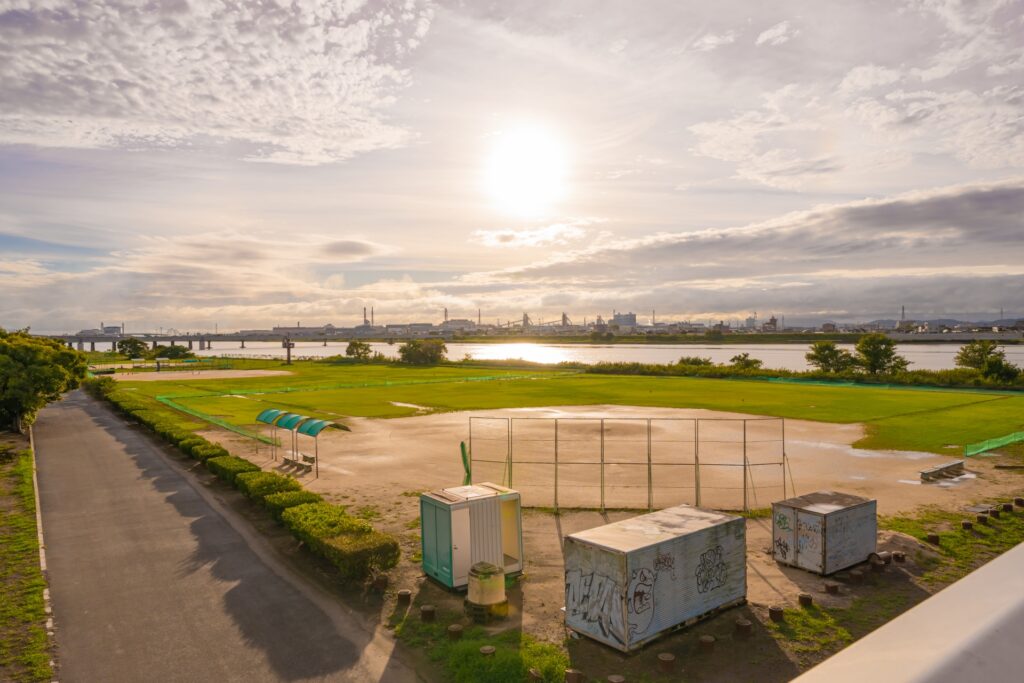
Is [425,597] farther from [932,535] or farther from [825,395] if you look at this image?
[825,395]

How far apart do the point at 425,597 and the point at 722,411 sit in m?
46.2

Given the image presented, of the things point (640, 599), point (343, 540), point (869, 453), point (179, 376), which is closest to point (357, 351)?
point (179, 376)

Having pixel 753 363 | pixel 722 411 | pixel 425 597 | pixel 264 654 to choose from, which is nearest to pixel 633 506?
pixel 425 597

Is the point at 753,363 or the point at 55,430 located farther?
the point at 753,363

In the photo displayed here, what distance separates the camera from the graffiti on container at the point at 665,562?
53.4ft

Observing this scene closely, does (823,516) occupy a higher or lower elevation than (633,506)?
higher

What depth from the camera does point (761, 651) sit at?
15.9 meters

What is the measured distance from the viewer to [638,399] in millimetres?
71562

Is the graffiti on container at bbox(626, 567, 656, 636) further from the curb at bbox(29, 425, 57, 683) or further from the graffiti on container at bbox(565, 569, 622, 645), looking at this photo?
the curb at bbox(29, 425, 57, 683)

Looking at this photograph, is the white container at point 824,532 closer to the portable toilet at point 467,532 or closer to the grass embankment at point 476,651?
the portable toilet at point 467,532

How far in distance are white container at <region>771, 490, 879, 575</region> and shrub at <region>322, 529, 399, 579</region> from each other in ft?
41.0

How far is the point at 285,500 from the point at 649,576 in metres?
15.4

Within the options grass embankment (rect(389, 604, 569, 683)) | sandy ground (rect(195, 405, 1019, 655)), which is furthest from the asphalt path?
sandy ground (rect(195, 405, 1019, 655))

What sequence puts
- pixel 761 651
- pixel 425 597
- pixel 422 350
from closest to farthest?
pixel 761 651, pixel 425 597, pixel 422 350
